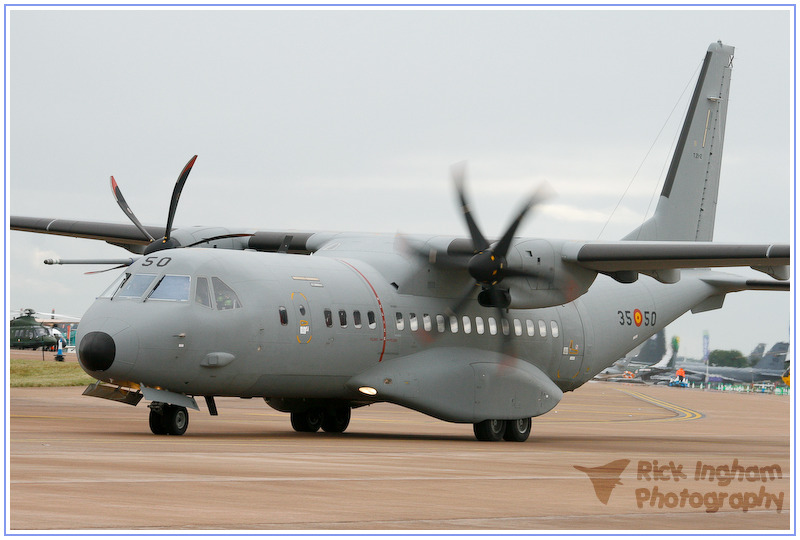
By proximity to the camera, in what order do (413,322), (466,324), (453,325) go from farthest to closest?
1. (466,324)
2. (453,325)
3. (413,322)

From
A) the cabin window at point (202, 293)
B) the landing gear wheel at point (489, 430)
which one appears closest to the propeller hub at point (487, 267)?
the landing gear wheel at point (489, 430)

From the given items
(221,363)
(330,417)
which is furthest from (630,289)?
(221,363)

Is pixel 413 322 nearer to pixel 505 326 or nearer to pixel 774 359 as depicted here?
pixel 505 326

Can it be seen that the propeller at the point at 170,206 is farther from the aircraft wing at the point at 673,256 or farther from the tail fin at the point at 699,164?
the tail fin at the point at 699,164

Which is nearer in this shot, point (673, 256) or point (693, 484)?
point (693, 484)

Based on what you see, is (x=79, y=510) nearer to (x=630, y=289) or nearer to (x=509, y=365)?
(x=509, y=365)

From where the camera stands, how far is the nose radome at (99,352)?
19844 mm

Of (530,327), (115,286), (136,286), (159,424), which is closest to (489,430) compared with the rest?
(530,327)

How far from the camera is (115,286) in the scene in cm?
2133

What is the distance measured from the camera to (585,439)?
26.1 m

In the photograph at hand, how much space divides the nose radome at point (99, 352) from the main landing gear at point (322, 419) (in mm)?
6090

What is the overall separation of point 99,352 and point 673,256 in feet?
35.8

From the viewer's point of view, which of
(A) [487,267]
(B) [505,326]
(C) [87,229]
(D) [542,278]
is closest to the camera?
(A) [487,267]
